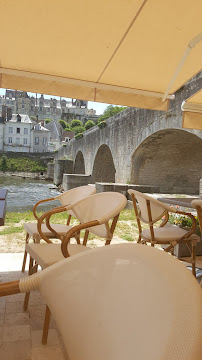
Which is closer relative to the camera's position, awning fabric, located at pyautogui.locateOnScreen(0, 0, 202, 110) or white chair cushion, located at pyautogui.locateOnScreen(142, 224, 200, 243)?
awning fabric, located at pyautogui.locateOnScreen(0, 0, 202, 110)

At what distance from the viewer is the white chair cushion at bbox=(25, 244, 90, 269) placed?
5.47 ft

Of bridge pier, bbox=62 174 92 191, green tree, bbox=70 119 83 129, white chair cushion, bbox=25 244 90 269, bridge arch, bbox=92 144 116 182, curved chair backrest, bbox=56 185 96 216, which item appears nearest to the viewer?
white chair cushion, bbox=25 244 90 269

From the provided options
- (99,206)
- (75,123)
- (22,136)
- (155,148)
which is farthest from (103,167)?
(75,123)

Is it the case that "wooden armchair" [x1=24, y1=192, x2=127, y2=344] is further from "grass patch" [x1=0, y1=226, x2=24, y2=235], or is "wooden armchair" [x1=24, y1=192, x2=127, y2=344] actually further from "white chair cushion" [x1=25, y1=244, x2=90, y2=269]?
"grass patch" [x1=0, y1=226, x2=24, y2=235]

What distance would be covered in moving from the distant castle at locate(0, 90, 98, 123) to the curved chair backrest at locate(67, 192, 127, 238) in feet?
223

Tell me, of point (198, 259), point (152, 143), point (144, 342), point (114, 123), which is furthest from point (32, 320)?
point (114, 123)

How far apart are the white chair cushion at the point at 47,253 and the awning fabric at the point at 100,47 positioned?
170 cm

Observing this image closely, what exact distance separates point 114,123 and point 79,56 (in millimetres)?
9805

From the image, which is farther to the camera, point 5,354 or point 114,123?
point 114,123

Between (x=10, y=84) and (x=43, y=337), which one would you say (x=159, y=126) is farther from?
(x=43, y=337)

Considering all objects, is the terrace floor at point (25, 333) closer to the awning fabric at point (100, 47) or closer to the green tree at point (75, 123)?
the awning fabric at point (100, 47)

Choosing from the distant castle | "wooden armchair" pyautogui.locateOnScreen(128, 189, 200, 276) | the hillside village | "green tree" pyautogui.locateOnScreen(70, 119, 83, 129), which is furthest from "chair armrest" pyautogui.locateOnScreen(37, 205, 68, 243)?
the distant castle

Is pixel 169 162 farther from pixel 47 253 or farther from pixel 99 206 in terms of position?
pixel 47 253

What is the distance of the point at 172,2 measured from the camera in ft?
7.30
